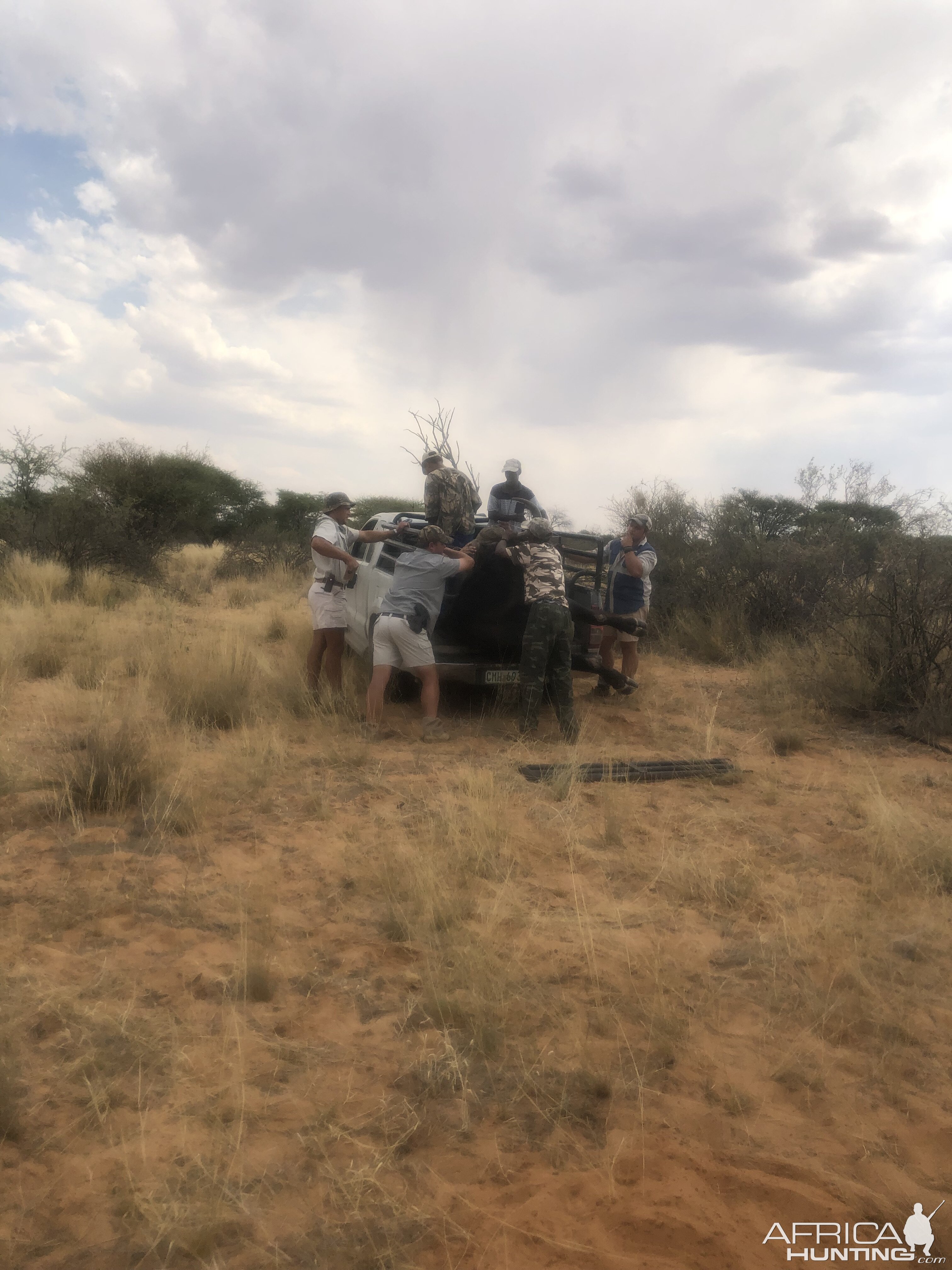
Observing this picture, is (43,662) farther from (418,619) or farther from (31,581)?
(31,581)

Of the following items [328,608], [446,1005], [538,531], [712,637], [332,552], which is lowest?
[446,1005]

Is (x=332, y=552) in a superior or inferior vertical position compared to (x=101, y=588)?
superior

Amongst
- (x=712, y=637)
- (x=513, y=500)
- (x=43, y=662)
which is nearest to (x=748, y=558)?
(x=712, y=637)

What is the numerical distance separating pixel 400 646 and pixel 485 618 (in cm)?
90

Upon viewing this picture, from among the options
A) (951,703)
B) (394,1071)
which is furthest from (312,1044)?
(951,703)

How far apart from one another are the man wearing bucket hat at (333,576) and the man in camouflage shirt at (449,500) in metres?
0.48

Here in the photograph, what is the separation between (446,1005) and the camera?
3004mm

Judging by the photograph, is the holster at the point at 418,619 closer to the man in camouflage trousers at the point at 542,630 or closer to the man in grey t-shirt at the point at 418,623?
the man in grey t-shirt at the point at 418,623

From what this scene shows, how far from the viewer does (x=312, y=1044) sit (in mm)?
2844

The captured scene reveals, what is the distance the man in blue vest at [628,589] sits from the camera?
813 cm

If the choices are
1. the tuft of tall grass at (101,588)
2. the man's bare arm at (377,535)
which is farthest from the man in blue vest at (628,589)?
the tuft of tall grass at (101,588)

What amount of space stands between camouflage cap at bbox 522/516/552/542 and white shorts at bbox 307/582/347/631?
169cm

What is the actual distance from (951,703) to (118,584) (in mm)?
11609

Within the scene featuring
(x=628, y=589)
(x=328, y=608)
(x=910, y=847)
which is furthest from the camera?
(x=628, y=589)
